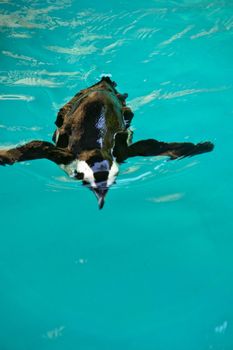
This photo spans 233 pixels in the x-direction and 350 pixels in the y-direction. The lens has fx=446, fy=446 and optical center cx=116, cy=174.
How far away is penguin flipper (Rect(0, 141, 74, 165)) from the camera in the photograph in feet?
12.0

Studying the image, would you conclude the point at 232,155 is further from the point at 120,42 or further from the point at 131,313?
the point at 120,42

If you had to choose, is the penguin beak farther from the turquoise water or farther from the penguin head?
the turquoise water

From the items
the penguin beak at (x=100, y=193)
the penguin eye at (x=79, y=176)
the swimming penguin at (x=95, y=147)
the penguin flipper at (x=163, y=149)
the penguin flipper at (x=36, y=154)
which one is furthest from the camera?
the penguin flipper at (x=163, y=149)

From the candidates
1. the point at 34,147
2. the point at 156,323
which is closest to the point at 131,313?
the point at 156,323

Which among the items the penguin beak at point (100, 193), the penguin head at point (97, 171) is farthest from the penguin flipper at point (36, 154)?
the penguin beak at point (100, 193)

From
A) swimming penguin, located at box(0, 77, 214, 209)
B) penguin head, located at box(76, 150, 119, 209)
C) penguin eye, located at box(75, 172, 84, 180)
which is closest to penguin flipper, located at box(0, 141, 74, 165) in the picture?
swimming penguin, located at box(0, 77, 214, 209)

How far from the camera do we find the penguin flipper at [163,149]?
3859 millimetres

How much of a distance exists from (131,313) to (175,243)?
782 millimetres

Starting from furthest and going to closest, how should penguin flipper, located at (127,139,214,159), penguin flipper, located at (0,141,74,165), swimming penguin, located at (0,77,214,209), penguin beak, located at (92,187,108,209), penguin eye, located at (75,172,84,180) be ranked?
1. penguin flipper, located at (127,139,214,159)
2. penguin flipper, located at (0,141,74,165)
3. penguin eye, located at (75,172,84,180)
4. swimming penguin, located at (0,77,214,209)
5. penguin beak, located at (92,187,108,209)

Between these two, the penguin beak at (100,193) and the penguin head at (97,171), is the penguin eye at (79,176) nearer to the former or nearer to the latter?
the penguin head at (97,171)

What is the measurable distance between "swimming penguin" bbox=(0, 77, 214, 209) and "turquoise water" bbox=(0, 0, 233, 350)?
401 millimetres

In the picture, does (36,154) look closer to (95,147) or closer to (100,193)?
(95,147)

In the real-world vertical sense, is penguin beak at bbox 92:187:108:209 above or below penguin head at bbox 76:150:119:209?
below

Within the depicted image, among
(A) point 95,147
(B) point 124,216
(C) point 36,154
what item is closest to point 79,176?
(A) point 95,147
